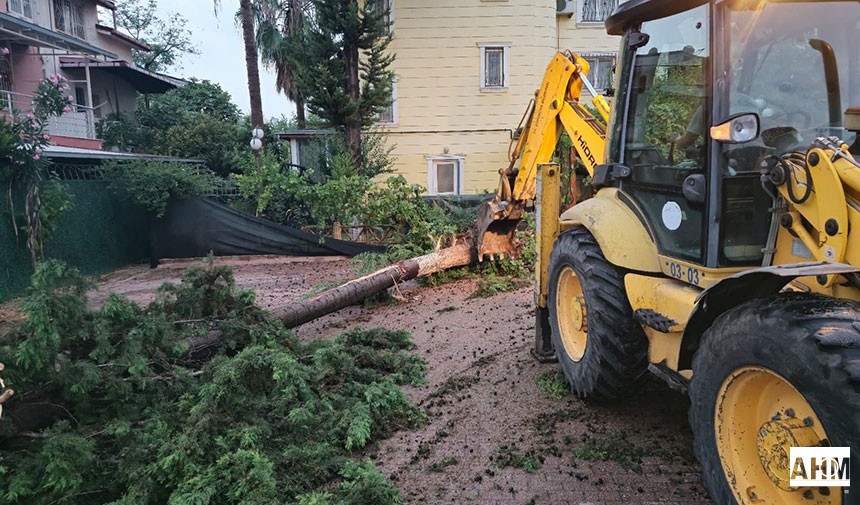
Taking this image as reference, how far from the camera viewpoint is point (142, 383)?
160 inches

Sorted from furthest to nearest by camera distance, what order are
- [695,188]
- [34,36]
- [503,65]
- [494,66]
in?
[494,66]
[503,65]
[34,36]
[695,188]

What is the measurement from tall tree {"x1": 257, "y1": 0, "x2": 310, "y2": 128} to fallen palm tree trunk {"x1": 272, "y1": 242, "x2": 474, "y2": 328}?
16.8 meters

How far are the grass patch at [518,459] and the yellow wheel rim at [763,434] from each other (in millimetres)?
1326

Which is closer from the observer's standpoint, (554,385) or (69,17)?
(554,385)

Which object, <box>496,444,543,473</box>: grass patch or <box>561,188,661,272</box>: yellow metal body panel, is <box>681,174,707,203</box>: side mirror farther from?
<box>496,444,543,473</box>: grass patch

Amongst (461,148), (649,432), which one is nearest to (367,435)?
(649,432)

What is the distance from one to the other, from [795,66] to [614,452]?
251cm

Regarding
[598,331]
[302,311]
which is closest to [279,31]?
[302,311]

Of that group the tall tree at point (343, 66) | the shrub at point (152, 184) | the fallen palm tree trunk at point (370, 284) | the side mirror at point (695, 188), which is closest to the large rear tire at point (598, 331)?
the side mirror at point (695, 188)

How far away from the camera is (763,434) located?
2.54 meters

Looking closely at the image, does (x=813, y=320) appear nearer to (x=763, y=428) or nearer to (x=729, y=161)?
(x=763, y=428)

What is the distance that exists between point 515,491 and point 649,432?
119 centimetres

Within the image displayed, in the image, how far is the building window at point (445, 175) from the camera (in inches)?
694

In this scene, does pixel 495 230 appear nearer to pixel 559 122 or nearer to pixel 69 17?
pixel 559 122
